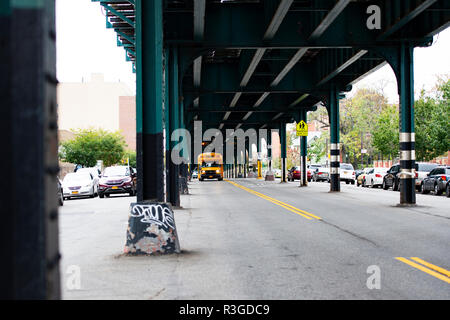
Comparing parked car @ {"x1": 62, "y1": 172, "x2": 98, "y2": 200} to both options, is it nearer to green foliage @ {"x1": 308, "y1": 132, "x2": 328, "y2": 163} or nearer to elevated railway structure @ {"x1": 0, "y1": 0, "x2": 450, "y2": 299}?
elevated railway structure @ {"x1": 0, "y1": 0, "x2": 450, "y2": 299}

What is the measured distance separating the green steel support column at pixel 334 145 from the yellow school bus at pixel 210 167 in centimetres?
3600

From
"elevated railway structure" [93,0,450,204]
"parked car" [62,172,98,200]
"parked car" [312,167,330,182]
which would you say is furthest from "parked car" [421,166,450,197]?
"parked car" [312,167,330,182]

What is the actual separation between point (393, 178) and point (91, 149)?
67553 millimetres

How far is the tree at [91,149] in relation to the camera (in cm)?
9038

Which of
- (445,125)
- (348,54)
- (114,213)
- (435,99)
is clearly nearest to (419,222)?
(114,213)

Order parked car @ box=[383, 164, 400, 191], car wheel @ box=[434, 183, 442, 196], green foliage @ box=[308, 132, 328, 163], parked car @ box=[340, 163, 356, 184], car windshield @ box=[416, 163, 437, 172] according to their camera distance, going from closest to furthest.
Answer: car wheel @ box=[434, 183, 442, 196]
car windshield @ box=[416, 163, 437, 172]
parked car @ box=[383, 164, 400, 191]
parked car @ box=[340, 163, 356, 184]
green foliage @ box=[308, 132, 328, 163]

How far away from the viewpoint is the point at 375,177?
130ft

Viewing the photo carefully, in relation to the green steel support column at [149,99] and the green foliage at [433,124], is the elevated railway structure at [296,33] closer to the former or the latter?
the green steel support column at [149,99]

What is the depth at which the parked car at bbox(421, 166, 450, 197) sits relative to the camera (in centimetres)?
2730

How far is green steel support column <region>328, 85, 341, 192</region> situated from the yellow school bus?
3600cm

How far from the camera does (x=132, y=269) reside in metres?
8.05

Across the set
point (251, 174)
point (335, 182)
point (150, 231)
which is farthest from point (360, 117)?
point (150, 231)

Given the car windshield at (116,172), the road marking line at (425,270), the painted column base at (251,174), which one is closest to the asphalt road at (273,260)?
the road marking line at (425,270)
